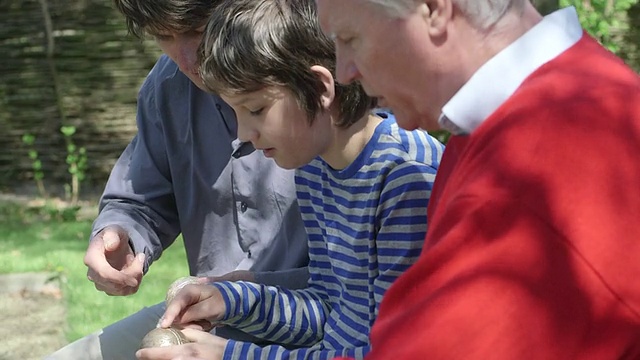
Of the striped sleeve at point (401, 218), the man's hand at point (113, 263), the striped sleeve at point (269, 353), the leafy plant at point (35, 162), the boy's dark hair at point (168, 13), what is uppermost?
the boy's dark hair at point (168, 13)

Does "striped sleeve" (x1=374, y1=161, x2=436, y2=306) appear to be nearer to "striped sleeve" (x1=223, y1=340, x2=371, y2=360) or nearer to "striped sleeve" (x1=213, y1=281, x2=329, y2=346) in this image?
"striped sleeve" (x1=223, y1=340, x2=371, y2=360)

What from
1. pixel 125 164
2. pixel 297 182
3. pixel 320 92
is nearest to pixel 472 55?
pixel 320 92

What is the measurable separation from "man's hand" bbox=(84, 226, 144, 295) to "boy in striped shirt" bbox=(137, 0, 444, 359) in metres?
0.38

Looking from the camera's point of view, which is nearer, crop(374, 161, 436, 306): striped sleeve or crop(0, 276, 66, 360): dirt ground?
crop(374, 161, 436, 306): striped sleeve

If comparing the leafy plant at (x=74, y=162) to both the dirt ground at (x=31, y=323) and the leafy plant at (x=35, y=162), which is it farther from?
the dirt ground at (x=31, y=323)

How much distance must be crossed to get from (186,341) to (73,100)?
6.69m

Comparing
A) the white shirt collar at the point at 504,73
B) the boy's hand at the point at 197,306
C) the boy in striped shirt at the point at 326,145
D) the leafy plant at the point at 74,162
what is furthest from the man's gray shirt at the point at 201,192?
the leafy plant at the point at 74,162

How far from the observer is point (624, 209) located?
1.53 m

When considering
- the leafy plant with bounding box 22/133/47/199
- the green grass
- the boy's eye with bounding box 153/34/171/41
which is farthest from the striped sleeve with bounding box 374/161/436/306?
the leafy plant with bounding box 22/133/47/199

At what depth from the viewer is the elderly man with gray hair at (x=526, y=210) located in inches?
58.7

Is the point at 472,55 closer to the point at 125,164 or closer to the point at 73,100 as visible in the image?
the point at 125,164

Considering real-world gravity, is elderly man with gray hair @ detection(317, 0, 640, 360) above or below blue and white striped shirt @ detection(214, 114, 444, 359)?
above

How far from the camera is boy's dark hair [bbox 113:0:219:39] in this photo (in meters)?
2.89

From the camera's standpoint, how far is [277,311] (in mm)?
2863
